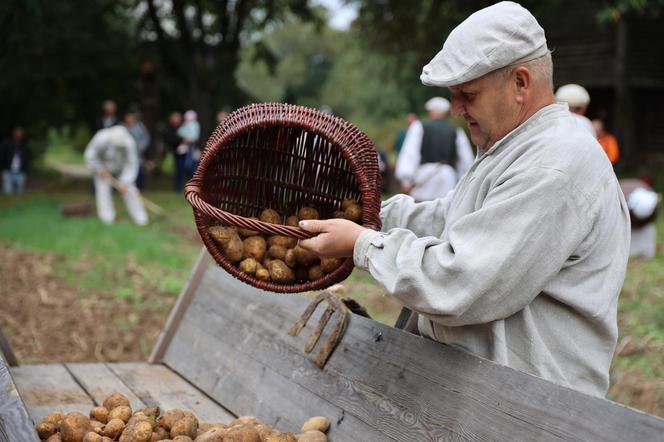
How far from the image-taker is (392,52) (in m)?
21.3

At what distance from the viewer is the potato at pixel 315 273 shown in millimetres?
2605

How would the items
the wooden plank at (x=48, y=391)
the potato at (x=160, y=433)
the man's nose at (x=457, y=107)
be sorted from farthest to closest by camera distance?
1. the wooden plank at (x=48, y=391)
2. the potato at (x=160, y=433)
3. the man's nose at (x=457, y=107)

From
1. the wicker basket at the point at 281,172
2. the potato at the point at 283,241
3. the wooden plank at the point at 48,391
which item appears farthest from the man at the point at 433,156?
the potato at the point at 283,241

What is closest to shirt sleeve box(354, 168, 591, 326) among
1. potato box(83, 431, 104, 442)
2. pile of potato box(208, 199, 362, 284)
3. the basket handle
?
the basket handle

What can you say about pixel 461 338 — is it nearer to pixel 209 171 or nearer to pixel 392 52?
pixel 209 171

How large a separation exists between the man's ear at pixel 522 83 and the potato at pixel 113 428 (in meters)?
1.66

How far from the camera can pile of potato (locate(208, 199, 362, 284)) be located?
2.60 metres

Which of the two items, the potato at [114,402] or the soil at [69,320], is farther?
the soil at [69,320]

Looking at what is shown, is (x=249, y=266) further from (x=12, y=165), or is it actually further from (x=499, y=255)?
(x=12, y=165)

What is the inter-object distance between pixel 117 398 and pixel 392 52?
1932 cm

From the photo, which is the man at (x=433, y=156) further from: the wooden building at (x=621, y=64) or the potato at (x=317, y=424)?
the wooden building at (x=621, y=64)

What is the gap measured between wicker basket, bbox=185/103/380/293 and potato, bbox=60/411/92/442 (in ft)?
2.28

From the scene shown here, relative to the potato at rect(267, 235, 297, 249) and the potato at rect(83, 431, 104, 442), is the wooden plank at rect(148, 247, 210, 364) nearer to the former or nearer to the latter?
the potato at rect(267, 235, 297, 249)

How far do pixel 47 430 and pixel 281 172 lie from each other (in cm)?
123
